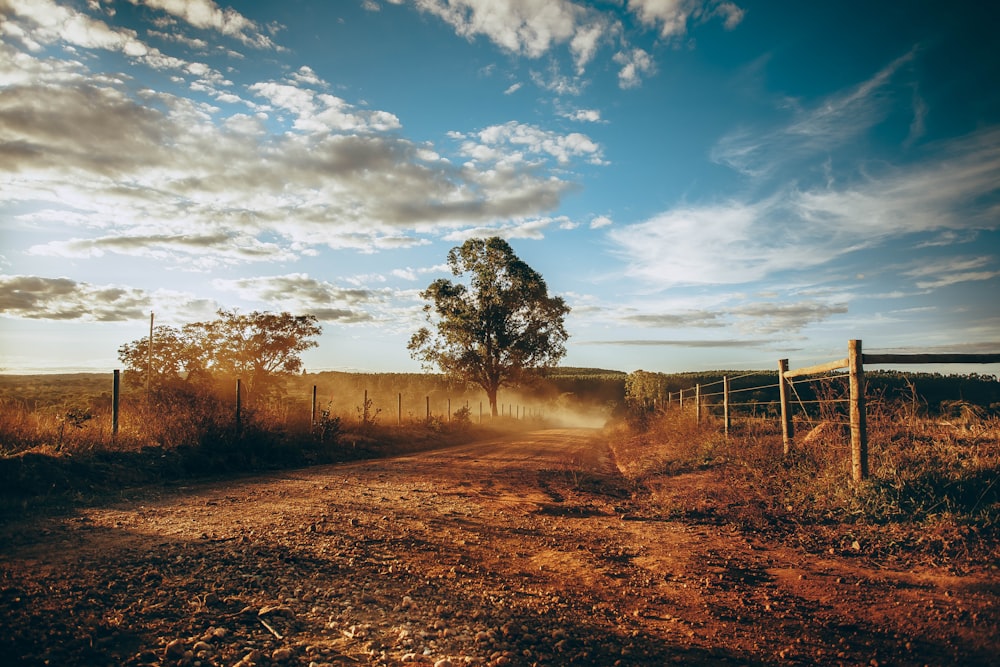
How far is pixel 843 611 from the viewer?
3836 millimetres

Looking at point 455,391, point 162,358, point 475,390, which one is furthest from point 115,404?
point 455,391

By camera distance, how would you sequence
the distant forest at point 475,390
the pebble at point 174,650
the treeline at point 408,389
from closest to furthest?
the pebble at point 174,650, the distant forest at point 475,390, the treeline at point 408,389

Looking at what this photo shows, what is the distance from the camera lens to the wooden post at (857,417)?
22.2ft

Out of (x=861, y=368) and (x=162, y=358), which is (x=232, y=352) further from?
(x=861, y=368)

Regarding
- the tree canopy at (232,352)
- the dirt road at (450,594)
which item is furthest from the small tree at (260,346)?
the dirt road at (450,594)

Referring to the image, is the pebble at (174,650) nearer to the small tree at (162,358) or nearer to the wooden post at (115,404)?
the wooden post at (115,404)

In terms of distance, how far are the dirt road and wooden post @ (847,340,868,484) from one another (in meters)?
2.04

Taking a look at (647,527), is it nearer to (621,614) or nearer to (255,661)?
(621,614)

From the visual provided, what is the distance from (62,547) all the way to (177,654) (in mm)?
2872

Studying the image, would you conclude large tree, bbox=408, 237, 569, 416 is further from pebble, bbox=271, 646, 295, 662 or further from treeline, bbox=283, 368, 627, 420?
pebble, bbox=271, 646, 295, 662

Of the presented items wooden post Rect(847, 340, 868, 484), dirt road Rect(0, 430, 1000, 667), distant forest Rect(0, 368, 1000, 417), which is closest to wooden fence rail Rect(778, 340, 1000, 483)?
wooden post Rect(847, 340, 868, 484)

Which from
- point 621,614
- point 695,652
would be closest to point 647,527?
point 621,614

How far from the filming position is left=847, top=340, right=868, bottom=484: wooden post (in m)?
6.77

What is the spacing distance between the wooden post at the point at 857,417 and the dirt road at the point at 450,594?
2.04 meters
